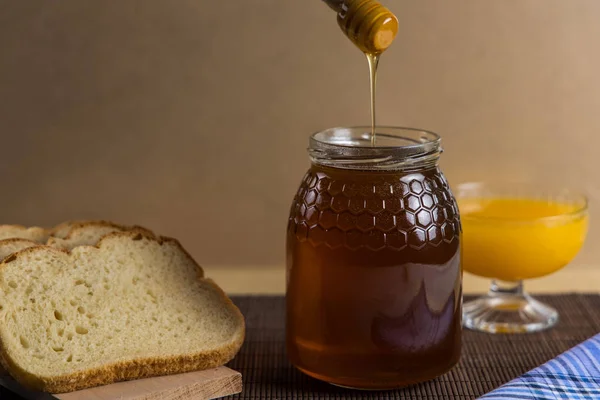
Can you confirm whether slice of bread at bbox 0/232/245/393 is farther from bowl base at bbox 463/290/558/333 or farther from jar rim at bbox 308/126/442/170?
bowl base at bbox 463/290/558/333

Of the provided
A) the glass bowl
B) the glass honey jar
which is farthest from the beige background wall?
the glass honey jar

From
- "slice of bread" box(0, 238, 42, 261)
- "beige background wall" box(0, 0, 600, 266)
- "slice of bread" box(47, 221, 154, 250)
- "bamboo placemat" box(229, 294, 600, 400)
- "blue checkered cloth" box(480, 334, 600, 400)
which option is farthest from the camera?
"beige background wall" box(0, 0, 600, 266)

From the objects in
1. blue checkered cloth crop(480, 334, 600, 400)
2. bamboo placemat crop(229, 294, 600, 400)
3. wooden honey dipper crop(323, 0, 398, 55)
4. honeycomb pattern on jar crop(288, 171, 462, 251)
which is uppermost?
wooden honey dipper crop(323, 0, 398, 55)

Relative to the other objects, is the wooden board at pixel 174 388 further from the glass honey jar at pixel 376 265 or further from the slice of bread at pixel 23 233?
the slice of bread at pixel 23 233

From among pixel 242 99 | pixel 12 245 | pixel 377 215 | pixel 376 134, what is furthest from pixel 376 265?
pixel 242 99

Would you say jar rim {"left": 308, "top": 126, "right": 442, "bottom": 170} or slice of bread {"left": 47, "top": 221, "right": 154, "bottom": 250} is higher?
jar rim {"left": 308, "top": 126, "right": 442, "bottom": 170}

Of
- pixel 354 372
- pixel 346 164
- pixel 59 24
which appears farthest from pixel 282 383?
pixel 59 24

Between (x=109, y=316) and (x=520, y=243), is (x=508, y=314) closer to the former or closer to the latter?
(x=520, y=243)

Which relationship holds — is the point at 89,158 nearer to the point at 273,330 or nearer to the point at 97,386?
the point at 273,330
